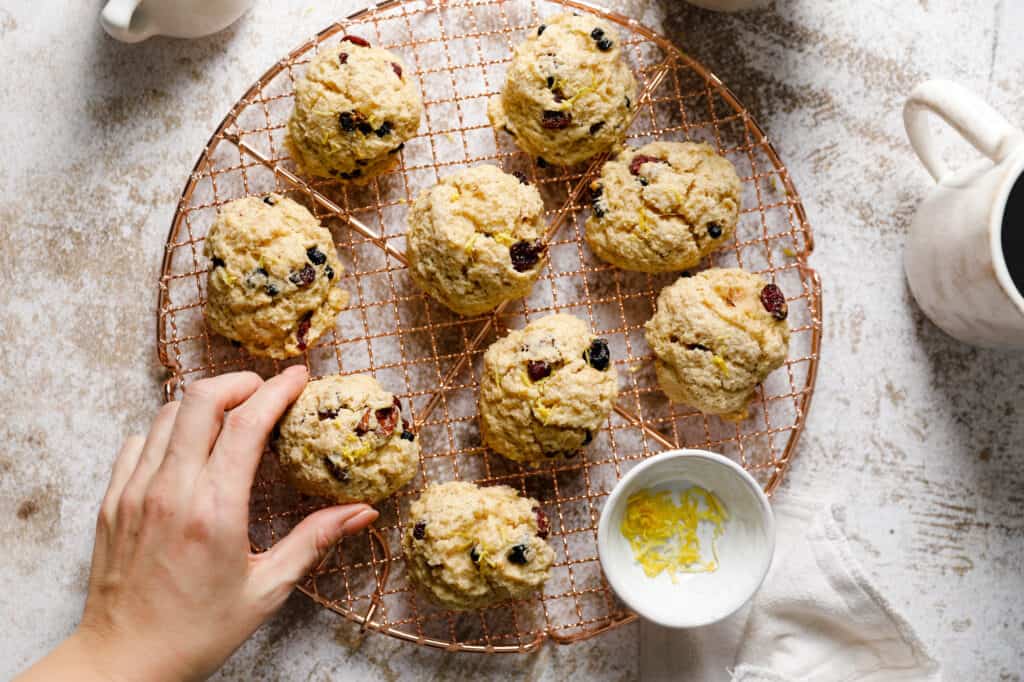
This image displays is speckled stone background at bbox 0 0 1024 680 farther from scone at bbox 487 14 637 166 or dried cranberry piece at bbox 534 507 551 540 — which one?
dried cranberry piece at bbox 534 507 551 540

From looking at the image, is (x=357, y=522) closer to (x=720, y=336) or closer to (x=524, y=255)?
(x=524, y=255)

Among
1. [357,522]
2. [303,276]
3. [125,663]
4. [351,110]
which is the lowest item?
[125,663]

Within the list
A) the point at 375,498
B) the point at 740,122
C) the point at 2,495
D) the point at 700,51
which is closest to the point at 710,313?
the point at 740,122

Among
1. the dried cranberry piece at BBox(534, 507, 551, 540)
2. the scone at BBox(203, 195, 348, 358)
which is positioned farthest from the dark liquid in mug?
the scone at BBox(203, 195, 348, 358)

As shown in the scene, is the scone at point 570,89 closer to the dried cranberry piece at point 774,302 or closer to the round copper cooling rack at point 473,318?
the round copper cooling rack at point 473,318

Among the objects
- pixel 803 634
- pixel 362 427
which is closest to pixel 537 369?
pixel 362 427

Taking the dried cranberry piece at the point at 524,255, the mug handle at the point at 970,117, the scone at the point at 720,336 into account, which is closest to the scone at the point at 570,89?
the dried cranberry piece at the point at 524,255
